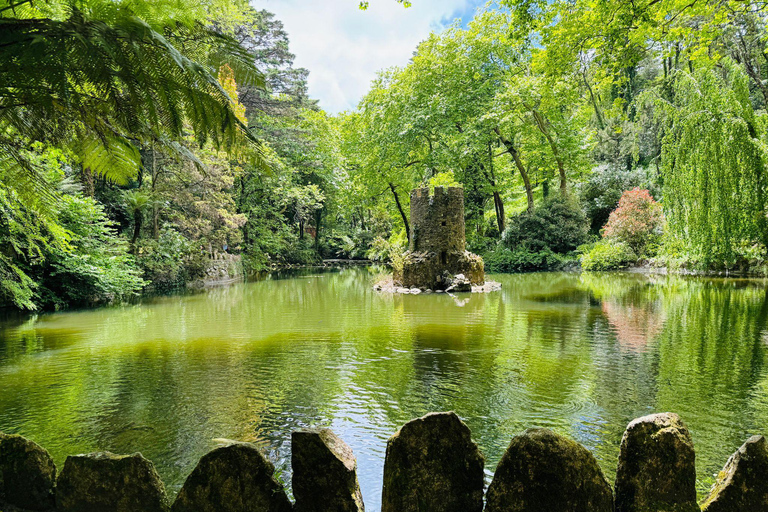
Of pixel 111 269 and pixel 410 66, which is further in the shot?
pixel 410 66

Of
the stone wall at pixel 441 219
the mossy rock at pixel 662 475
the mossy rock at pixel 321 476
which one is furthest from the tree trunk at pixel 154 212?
the mossy rock at pixel 662 475

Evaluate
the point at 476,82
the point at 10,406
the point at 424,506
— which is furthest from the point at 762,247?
the point at 10,406

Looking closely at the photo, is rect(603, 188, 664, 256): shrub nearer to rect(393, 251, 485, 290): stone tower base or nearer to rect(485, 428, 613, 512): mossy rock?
rect(393, 251, 485, 290): stone tower base

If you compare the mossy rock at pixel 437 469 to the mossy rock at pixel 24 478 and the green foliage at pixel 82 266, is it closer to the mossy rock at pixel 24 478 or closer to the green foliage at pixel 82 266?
the mossy rock at pixel 24 478

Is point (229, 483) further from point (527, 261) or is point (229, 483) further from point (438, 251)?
point (527, 261)

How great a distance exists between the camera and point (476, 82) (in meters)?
23.5

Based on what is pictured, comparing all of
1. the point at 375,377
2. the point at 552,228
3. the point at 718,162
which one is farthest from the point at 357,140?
the point at 375,377

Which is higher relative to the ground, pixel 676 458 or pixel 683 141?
pixel 683 141

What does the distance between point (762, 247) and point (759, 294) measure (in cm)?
451

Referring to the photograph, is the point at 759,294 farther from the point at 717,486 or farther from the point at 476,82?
the point at 476,82

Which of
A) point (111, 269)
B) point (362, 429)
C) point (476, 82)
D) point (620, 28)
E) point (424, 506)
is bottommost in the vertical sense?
point (362, 429)

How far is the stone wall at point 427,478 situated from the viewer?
6.39 feet

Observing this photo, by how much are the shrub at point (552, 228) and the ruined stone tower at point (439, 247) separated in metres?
9.92

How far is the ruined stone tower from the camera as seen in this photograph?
16.3 meters
